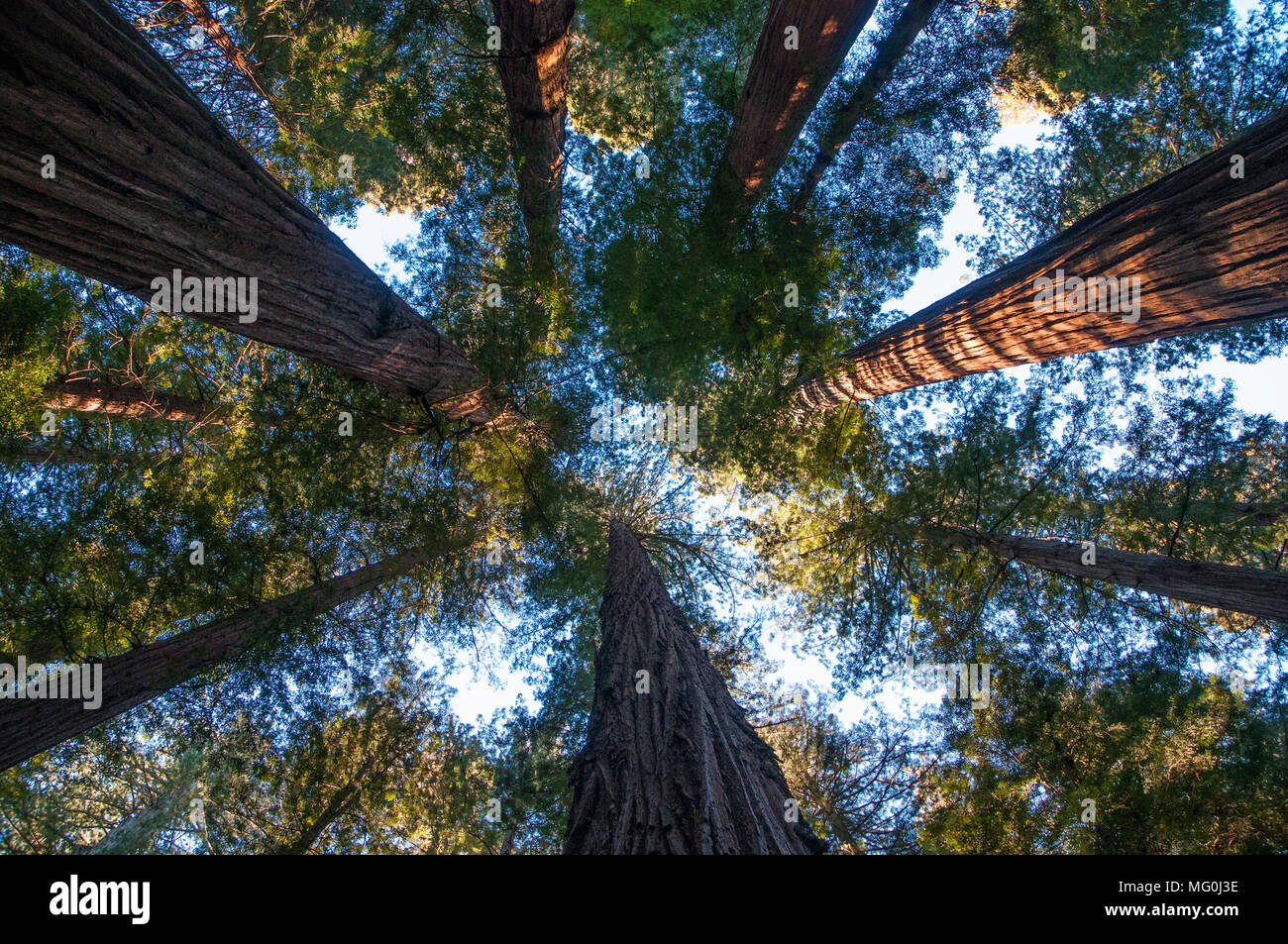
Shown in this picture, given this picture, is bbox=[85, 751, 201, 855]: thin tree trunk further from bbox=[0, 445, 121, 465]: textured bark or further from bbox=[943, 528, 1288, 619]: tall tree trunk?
bbox=[943, 528, 1288, 619]: tall tree trunk

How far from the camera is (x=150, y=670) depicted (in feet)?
21.3

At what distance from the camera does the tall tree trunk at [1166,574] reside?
6.20m

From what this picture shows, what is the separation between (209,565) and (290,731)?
253 centimetres

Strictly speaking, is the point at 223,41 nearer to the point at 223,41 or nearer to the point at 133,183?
the point at 223,41

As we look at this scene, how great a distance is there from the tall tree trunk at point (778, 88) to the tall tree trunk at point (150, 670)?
7650 mm

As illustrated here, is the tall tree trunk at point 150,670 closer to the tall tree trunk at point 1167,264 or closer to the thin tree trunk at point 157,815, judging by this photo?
the thin tree trunk at point 157,815

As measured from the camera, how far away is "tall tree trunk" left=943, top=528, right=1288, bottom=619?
620 cm

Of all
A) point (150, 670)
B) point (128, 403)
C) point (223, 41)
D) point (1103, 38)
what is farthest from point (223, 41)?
point (1103, 38)

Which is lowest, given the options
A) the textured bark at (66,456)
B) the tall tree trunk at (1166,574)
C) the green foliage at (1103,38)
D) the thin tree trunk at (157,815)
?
the thin tree trunk at (157,815)

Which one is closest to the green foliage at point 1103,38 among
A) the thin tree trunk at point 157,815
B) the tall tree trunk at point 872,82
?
the tall tree trunk at point 872,82

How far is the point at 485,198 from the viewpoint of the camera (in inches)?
287

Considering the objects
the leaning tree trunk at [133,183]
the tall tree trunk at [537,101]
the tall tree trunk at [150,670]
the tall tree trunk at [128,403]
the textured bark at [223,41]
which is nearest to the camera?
the leaning tree trunk at [133,183]

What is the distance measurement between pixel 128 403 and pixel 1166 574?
15.9 meters
